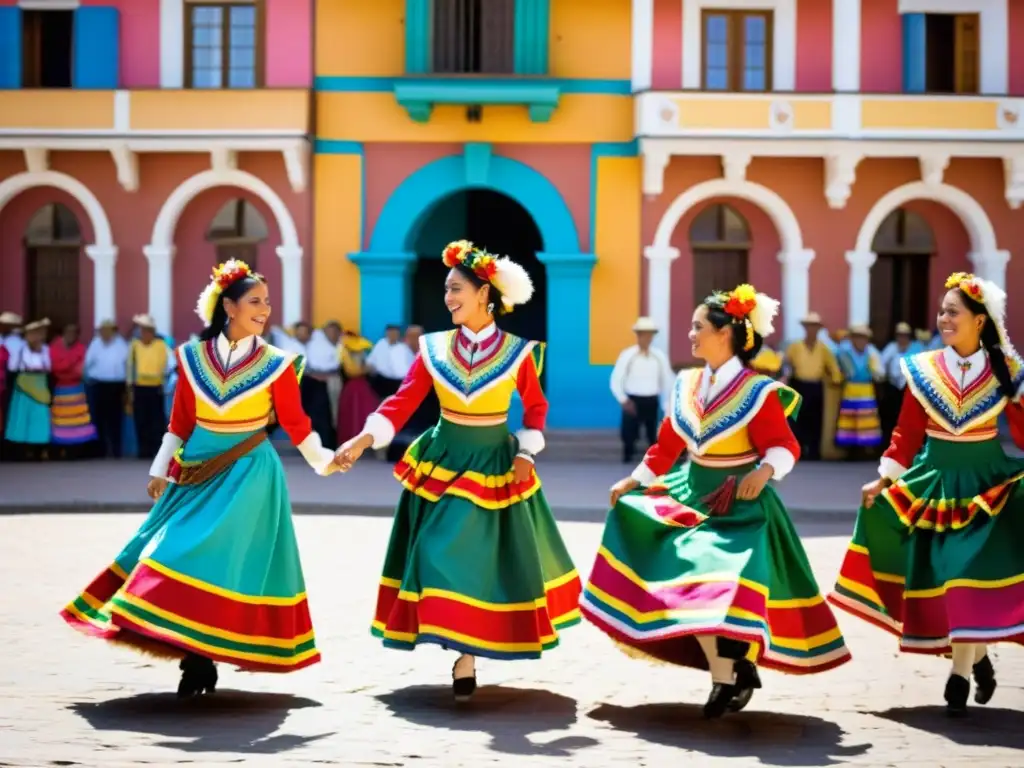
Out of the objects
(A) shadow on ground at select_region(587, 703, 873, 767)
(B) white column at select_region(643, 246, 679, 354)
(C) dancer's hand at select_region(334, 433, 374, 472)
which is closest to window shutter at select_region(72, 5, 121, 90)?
(B) white column at select_region(643, 246, 679, 354)

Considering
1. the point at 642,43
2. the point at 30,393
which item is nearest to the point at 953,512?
the point at 30,393

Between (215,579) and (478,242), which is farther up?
(478,242)

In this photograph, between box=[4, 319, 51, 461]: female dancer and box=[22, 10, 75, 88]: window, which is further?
box=[22, 10, 75, 88]: window

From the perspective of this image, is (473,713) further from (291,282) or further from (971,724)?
(291,282)

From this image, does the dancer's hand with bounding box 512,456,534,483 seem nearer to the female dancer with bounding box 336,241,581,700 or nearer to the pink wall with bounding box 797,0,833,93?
the female dancer with bounding box 336,241,581,700

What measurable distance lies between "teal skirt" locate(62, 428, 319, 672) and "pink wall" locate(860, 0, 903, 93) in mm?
16820

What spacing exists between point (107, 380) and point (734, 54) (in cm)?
913

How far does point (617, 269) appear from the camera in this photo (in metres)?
22.5

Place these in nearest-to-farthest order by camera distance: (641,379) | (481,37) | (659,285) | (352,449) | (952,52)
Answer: (352,449) < (641,379) < (481,37) < (659,285) < (952,52)

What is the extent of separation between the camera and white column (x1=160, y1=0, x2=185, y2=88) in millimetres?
22328

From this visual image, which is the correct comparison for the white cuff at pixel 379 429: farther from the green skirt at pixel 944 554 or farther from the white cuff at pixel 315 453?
the green skirt at pixel 944 554

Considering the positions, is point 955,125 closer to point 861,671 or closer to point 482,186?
point 482,186

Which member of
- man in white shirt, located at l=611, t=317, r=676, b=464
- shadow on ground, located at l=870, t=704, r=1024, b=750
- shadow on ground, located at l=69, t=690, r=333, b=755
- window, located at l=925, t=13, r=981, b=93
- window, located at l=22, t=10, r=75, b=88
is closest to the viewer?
shadow on ground, located at l=69, t=690, r=333, b=755

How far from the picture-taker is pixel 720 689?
7.02m
